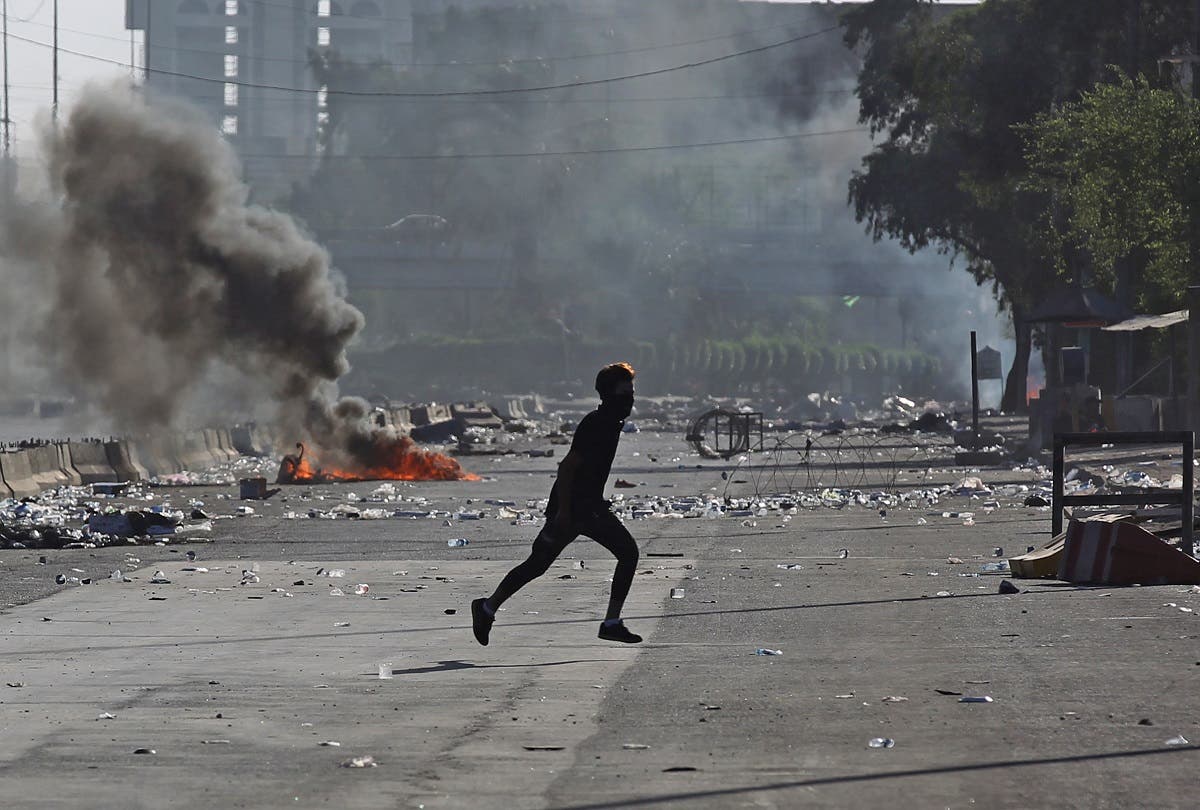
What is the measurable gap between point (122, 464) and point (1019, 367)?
143 ft

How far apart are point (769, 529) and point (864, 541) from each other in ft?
6.35

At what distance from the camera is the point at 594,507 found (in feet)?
35.2

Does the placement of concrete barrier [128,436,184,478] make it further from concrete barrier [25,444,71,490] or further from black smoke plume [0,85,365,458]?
concrete barrier [25,444,71,490]

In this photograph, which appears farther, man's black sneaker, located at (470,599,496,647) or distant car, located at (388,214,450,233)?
distant car, located at (388,214,450,233)

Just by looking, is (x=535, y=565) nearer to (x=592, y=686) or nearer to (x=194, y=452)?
(x=592, y=686)

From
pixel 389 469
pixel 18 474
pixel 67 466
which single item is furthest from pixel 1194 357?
pixel 67 466

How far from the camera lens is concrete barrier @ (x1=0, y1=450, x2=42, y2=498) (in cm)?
2584

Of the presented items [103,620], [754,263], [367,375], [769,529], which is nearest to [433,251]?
[367,375]

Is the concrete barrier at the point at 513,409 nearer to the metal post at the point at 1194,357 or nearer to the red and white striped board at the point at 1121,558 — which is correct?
the metal post at the point at 1194,357

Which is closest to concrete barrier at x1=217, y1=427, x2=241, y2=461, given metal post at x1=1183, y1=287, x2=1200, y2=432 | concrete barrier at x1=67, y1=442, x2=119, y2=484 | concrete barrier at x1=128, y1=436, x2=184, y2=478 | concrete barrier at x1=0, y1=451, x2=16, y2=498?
concrete barrier at x1=128, y1=436, x2=184, y2=478

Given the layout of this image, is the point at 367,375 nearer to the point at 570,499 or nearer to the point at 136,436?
the point at 136,436

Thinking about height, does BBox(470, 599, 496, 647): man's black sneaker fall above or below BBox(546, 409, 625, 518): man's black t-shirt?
below

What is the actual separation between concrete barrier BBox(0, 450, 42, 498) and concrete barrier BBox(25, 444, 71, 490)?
0.18 m

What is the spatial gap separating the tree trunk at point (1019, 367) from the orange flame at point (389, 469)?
31710 millimetres
